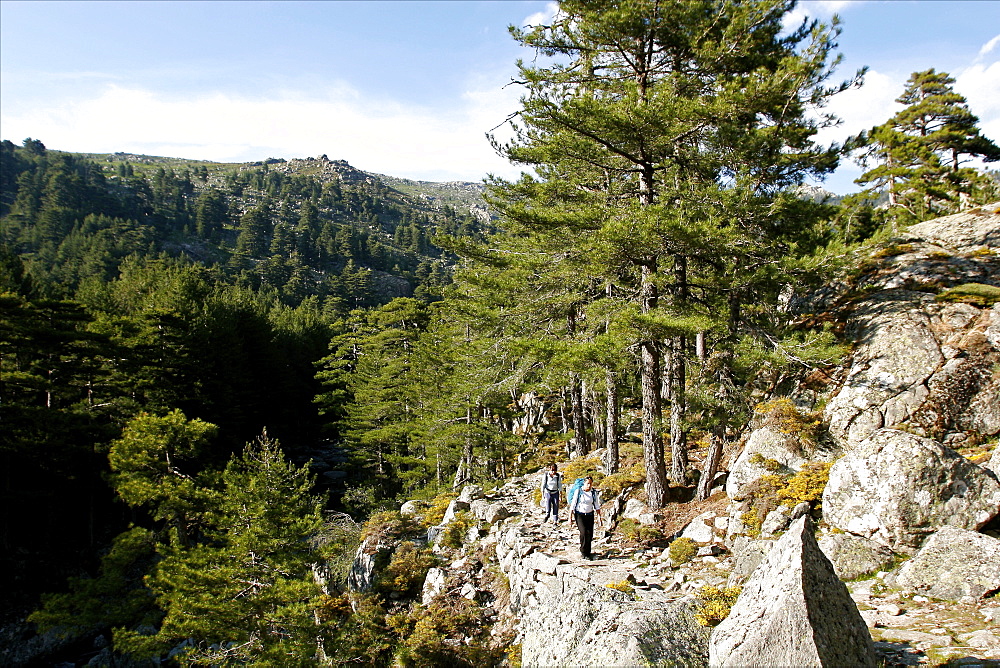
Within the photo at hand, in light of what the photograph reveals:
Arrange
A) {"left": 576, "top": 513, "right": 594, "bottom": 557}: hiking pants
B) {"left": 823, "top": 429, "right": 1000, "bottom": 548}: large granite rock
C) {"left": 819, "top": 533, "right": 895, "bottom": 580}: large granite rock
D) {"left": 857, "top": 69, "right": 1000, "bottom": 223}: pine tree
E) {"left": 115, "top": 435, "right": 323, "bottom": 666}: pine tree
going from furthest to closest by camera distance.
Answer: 1. {"left": 857, "top": 69, "right": 1000, "bottom": 223}: pine tree
2. {"left": 115, "top": 435, "right": 323, "bottom": 666}: pine tree
3. {"left": 576, "top": 513, "right": 594, "bottom": 557}: hiking pants
4. {"left": 819, "top": 533, "right": 895, "bottom": 580}: large granite rock
5. {"left": 823, "top": 429, "right": 1000, "bottom": 548}: large granite rock

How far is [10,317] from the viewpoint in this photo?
72.2 feet

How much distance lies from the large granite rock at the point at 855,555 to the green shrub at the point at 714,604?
181 centimetres

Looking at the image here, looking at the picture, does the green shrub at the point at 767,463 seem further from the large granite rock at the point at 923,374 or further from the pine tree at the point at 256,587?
the pine tree at the point at 256,587

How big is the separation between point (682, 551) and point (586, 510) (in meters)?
1.92

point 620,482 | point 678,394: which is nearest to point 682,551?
point 678,394

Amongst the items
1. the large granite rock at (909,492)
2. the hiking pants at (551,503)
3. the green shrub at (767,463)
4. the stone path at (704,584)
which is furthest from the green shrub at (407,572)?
the large granite rock at (909,492)

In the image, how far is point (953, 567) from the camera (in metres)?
6.62

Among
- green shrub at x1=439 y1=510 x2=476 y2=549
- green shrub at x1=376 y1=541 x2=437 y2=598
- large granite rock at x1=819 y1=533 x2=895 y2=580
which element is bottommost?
green shrub at x1=376 y1=541 x2=437 y2=598

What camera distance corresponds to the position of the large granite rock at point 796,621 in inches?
168

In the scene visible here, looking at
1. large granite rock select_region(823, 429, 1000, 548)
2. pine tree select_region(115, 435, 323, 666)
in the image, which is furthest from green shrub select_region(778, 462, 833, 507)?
pine tree select_region(115, 435, 323, 666)

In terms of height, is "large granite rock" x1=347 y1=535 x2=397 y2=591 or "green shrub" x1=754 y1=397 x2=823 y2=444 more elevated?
"green shrub" x1=754 y1=397 x2=823 y2=444

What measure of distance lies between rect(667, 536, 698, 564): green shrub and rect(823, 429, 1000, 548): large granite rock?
8.07 feet

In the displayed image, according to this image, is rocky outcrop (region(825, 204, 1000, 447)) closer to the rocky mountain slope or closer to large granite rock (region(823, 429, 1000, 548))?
the rocky mountain slope

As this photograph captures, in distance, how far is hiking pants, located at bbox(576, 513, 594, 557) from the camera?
10.2 m
